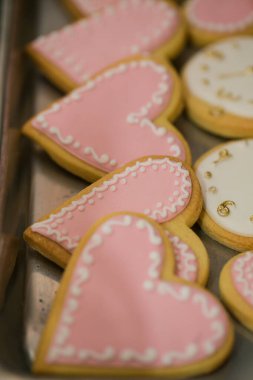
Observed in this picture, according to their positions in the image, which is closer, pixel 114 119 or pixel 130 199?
pixel 130 199

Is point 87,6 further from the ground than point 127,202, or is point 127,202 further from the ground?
point 87,6

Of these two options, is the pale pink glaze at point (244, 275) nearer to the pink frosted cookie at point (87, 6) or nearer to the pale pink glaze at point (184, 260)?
the pale pink glaze at point (184, 260)

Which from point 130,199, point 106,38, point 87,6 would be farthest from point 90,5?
point 130,199

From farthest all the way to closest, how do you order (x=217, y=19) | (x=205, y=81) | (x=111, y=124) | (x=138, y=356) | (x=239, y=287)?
(x=217, y=19), (x=205, y=81), (x=111, y=124), (x=239, y=287), (x=138, y=356)

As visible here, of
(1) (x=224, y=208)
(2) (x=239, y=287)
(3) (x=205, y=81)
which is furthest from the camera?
(3) (x=205, y=81)

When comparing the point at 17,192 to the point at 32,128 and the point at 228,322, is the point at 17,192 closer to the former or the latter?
the point at 32,128

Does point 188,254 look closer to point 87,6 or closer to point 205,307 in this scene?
point 205,307
